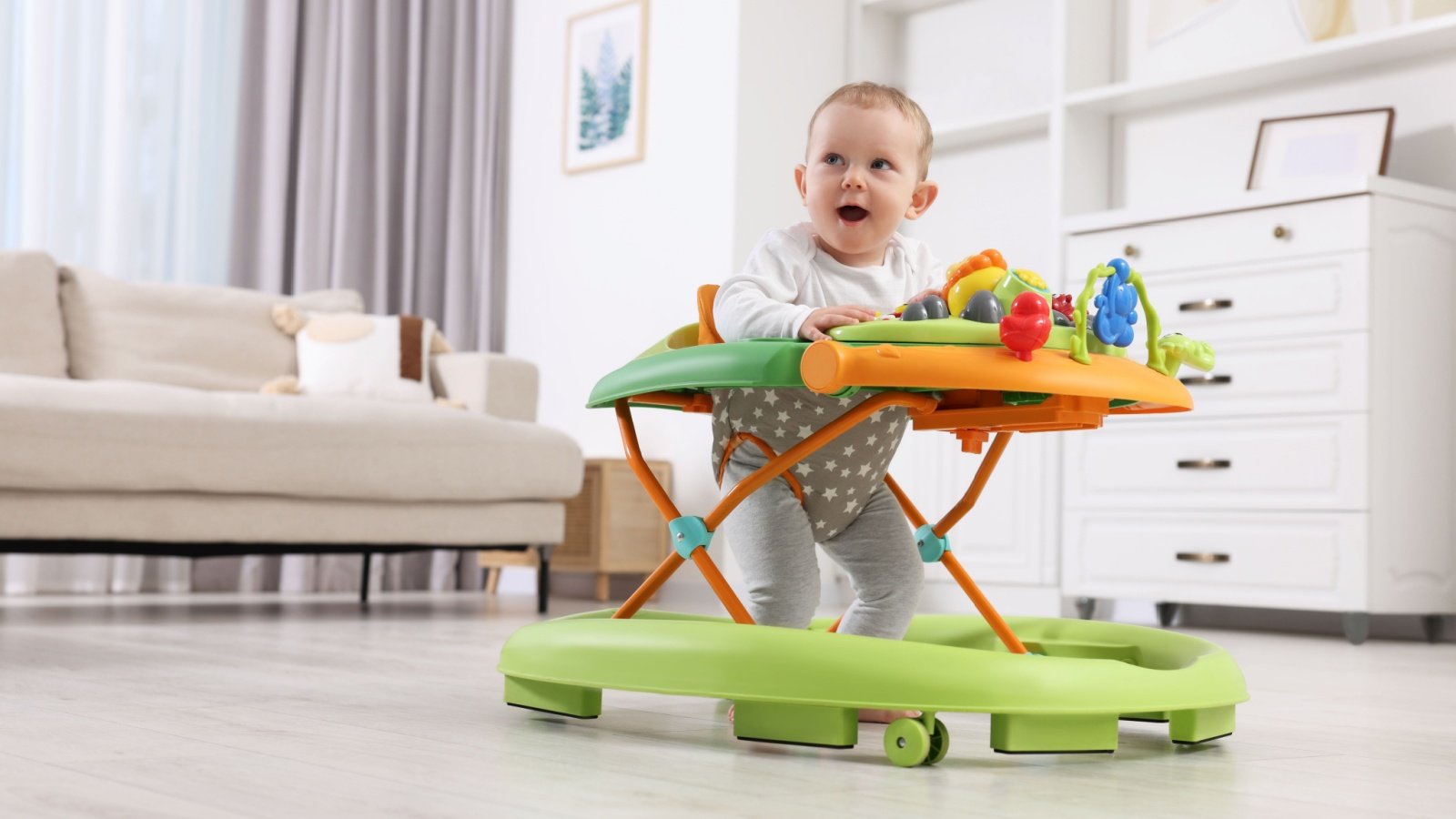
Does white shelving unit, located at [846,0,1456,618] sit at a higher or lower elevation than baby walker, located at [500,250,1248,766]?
higher

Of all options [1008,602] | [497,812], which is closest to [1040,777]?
[497,812]

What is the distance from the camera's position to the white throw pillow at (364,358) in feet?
12.0

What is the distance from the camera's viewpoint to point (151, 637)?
2506 mm

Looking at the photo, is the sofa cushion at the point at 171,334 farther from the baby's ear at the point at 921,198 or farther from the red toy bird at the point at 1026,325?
the red toy bird at the point at 1026,325

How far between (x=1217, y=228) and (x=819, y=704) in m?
2.44

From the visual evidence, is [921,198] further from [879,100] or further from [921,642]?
[921,642]

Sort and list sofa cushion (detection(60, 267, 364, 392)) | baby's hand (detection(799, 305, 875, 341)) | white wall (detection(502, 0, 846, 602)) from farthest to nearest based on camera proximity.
→ white wall (detection(502, 0, 846, 602)), sofa cushion (detection(60, 267, 364, 392)), baby's hand (detection(799, 305, 875, 341))

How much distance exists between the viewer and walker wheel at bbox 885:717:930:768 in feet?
3.87

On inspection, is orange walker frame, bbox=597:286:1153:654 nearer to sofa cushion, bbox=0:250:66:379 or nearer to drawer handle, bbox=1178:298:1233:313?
drawer handle, bbox=1178:298:1233:313

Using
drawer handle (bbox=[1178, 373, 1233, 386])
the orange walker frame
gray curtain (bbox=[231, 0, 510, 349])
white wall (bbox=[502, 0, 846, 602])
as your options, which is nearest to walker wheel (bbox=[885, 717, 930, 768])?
the orange walker frame

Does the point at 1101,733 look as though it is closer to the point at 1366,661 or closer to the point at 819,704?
the point at 819,704

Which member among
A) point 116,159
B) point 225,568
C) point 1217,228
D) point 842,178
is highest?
point 116,159

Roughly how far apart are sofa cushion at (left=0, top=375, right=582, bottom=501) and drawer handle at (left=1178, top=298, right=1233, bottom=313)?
1464 millimetres

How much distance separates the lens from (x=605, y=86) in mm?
4734
